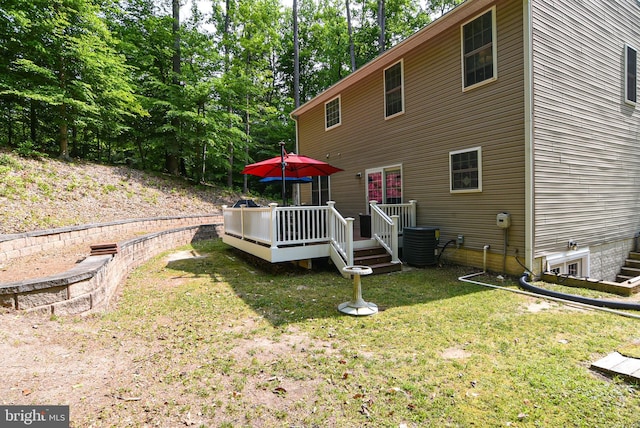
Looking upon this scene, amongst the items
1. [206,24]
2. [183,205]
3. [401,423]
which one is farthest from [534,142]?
[206,24]

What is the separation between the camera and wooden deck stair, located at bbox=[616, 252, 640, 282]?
789 cm

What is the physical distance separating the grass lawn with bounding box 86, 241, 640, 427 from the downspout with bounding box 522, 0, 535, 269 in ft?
4.62

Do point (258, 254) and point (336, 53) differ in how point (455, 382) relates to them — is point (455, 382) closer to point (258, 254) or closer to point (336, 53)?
point (258, 254)

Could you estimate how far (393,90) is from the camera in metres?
8.72

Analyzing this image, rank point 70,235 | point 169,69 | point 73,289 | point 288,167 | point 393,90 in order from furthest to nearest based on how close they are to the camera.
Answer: point 169,69 < point 393,90 < point 288,167 < point 70,235 < point 73,289

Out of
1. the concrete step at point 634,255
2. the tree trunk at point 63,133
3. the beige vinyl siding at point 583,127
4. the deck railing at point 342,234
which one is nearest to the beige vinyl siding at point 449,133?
the beige vinyl siding at point 583,127

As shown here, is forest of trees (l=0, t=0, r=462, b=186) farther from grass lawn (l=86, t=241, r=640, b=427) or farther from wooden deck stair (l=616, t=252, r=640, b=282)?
wooden deck stair (l=616, t=252, r=640, b=282)

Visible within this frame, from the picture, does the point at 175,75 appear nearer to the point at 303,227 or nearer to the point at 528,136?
the point at 303,227

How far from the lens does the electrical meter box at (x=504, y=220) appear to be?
6027 mm

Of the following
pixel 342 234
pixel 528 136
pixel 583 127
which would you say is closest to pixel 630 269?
pixel 583 127

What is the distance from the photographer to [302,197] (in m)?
13.6

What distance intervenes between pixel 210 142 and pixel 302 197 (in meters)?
5.80

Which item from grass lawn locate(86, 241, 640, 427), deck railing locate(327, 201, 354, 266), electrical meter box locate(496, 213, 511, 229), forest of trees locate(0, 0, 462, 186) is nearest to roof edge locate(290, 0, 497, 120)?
electrical meter box locate(496, 213, 511, 229)

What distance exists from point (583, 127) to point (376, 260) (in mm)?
5384
